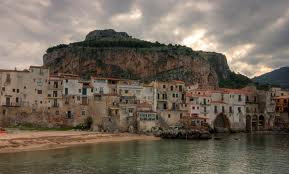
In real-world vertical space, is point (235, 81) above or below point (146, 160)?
above

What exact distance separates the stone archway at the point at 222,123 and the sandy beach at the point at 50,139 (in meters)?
27.4

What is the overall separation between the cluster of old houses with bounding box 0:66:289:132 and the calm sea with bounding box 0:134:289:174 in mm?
22212

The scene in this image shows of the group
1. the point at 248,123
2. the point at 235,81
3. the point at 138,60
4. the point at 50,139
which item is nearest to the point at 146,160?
the point at 50,139

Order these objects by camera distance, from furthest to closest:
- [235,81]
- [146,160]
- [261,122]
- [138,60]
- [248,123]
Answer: [235,81] < [138,60] < [261,122] < [248,123] < [146,160]

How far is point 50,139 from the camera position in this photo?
62.0m

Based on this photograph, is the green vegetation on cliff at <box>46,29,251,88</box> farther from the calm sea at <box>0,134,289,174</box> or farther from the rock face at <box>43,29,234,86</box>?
the calm sea at <box>0,134,289,174</box>

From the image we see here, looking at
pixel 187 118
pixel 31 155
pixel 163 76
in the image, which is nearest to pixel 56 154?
pixel 31 155

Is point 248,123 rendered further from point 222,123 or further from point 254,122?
point 222,123

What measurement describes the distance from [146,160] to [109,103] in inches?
1475

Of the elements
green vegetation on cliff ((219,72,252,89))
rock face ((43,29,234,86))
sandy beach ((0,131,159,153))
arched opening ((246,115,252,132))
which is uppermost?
rock face ((43,29,234,86))

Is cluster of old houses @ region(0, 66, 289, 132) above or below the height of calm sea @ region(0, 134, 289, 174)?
above

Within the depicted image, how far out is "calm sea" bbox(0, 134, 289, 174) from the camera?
37.9m

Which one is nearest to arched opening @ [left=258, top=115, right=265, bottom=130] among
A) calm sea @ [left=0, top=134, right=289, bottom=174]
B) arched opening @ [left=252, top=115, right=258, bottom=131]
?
arched opening @ [left=252, top=115, right=258, bottom=131]

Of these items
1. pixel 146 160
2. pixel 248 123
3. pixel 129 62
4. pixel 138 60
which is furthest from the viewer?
pixel 129 62
